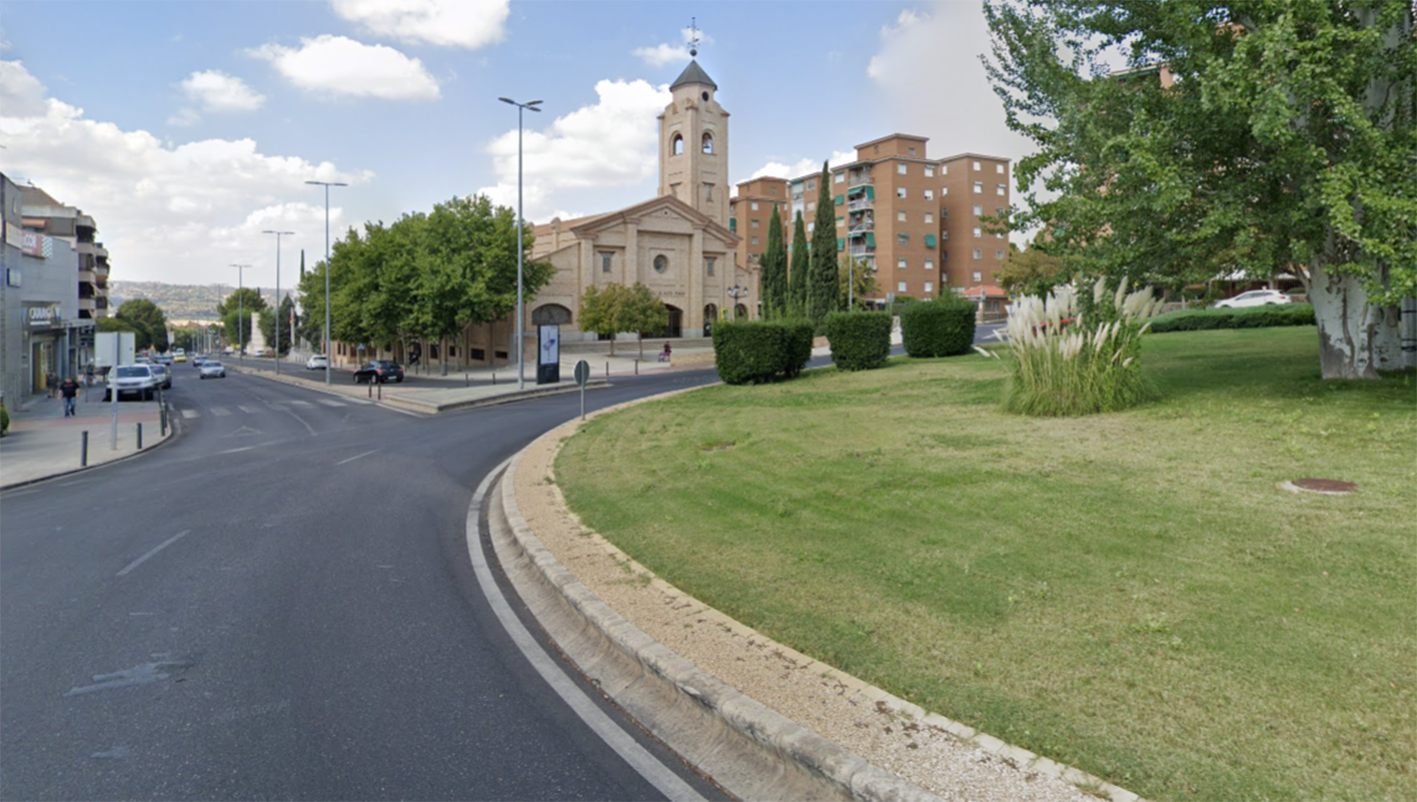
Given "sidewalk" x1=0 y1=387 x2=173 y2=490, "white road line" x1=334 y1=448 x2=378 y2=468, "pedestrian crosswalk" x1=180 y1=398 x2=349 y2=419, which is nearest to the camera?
"white road line" x1=334 y1=448 x2=378 y2=468

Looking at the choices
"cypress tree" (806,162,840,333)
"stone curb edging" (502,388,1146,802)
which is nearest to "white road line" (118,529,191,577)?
"stone curb edging" (502,388,1146,802)

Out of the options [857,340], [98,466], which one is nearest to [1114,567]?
[857,340]

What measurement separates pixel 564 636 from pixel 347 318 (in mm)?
59292

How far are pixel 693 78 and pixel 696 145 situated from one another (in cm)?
558

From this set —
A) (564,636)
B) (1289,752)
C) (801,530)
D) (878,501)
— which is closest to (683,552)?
(801,530)

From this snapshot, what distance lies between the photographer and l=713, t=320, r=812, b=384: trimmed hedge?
72.2ft

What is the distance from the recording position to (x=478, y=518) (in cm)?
995

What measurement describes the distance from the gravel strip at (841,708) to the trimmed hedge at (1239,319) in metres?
25.9

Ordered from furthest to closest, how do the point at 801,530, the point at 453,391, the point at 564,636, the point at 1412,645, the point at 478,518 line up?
the point at 453,391
the point at 478,518
the point at 801,530
the point at 564,636
the point at 1412,645

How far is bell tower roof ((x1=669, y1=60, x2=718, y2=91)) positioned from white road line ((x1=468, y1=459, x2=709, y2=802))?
2649 inches

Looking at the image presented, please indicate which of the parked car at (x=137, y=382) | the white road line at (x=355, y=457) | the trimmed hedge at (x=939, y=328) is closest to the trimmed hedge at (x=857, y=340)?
the trimmed hedge at (x=939, y=328)

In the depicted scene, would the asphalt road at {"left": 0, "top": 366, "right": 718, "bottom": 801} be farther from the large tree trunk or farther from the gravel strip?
the large tree trunk

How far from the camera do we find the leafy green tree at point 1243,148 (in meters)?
8.35

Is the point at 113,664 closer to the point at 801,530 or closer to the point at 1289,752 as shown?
the point at 801,530
